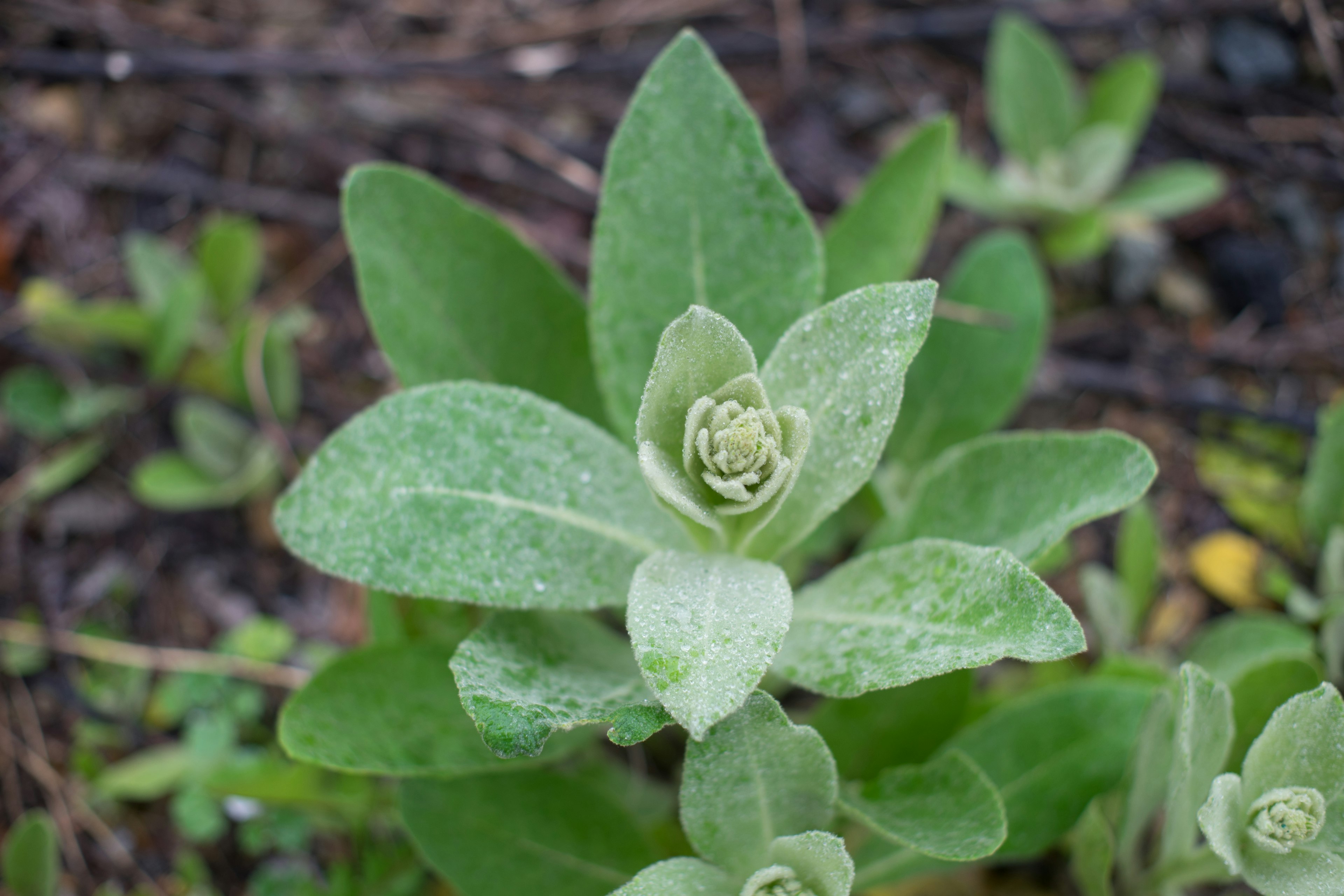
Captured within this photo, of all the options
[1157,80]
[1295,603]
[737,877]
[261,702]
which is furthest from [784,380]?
[1157,80]

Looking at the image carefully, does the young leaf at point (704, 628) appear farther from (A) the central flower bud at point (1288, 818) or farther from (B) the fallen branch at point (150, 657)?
(B) the fallen branch at point (150, 657)

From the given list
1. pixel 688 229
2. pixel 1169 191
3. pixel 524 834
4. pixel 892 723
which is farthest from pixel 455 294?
pixel 1169 191

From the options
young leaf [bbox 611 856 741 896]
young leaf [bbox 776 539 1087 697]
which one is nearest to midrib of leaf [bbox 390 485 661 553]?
young leaf [bbox 776 539 1087 697]

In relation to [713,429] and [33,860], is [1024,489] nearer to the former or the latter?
[713,429]

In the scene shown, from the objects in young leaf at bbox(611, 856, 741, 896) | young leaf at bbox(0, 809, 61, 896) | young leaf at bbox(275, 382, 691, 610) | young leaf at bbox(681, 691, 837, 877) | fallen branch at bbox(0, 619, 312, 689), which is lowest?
young leaf at bbox(0, 809, 61, 896)

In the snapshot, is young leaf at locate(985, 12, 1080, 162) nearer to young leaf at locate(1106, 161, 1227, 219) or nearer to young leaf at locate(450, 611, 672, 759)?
young leaf at locate(1106, 161, 1227, 219)

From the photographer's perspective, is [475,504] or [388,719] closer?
[475,504]
